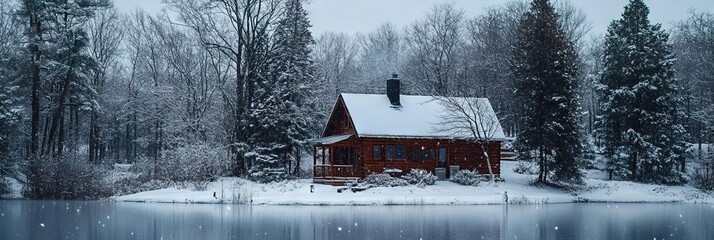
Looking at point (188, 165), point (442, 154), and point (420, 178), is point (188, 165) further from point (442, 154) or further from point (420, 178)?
point (442, 154)

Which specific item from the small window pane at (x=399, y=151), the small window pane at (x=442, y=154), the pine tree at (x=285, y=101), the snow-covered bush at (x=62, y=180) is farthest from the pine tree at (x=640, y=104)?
the snow-covered bush at (x=62, y=180)

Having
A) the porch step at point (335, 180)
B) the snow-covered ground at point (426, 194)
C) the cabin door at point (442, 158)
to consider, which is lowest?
the snow-covered ground at point (426, 194)

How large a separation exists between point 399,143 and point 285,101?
7.41 metres

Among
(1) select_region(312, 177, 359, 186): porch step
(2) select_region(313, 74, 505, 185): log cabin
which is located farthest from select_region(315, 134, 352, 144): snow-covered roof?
(1) select_region(312, 177, 359, 186): porch step

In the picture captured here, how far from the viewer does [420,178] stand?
4144 centimetres

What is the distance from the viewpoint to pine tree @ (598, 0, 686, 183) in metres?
47.4

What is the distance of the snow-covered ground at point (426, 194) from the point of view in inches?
1459

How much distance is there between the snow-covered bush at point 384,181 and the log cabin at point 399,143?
1.68m

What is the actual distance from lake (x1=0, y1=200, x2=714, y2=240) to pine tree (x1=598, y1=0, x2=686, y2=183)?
11.5 m

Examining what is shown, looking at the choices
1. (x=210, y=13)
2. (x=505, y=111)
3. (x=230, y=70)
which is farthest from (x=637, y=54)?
(x=230, y=70)

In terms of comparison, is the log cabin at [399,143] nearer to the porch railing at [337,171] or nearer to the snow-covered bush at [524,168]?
the porch railing at [337,171]

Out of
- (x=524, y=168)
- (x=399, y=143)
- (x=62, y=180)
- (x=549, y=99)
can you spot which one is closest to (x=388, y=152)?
(x=399, y=143)

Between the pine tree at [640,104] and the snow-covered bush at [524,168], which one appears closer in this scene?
the pine tree at [640,104]

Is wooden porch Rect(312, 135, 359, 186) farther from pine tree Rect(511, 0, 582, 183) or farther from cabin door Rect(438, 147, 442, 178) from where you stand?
pine tree Rect(511, 0, 582, 183)
